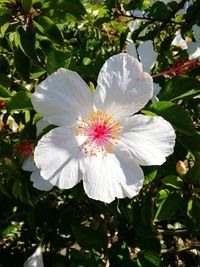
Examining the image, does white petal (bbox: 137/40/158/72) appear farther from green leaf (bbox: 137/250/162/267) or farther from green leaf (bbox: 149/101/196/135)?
green leaf (bbox: 137/250/162/267)

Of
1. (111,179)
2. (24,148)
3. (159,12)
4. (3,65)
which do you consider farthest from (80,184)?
(159,12)

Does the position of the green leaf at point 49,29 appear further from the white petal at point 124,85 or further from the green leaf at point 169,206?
the green leaf at point 169,206

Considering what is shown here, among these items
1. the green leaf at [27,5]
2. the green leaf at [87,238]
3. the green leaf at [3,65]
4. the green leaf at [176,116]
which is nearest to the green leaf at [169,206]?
the green leaf at [176,116]

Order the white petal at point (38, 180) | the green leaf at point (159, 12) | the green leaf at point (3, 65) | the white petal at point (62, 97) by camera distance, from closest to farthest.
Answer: the white petal at point (62, 97)
the white petal at point (38, 180)
the green leaf at point (3, 65)
the green leaf at point (159, 12)

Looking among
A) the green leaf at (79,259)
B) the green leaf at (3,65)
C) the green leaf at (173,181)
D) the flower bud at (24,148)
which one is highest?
the green leaf at (3,65)

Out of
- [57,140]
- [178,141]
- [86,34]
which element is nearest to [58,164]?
[57,140]

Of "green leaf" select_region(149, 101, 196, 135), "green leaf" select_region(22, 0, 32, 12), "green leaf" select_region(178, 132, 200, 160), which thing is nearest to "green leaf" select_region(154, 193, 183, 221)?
"green leaf" select_region(178, 132, 200, 160)
